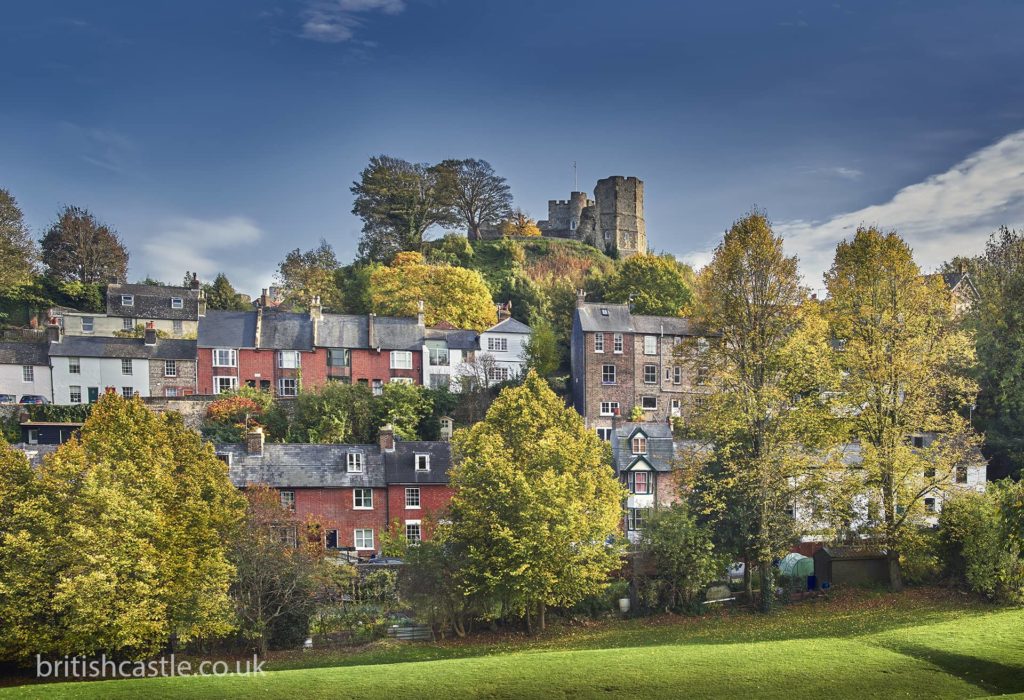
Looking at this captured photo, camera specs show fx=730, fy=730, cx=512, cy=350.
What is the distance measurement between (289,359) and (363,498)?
17458 millimetres

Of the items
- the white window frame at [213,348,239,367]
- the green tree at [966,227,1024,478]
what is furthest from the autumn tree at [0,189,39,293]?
the green tree at [966,227,1024,478]

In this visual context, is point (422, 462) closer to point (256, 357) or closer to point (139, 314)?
point (256, 357)

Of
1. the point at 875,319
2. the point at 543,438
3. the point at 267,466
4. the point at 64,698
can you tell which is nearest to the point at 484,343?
the point at 267,466

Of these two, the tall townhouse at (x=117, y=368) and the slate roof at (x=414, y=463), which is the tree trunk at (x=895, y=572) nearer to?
the slate roof at (x=414, y=463)

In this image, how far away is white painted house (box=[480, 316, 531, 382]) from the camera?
5766 centimetres

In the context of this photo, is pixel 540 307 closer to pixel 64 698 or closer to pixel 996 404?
pixel 996 404

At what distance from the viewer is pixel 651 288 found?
67750mm

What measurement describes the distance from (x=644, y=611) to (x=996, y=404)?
29.7 metres

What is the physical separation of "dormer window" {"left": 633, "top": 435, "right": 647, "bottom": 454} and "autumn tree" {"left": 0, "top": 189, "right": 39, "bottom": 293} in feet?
197

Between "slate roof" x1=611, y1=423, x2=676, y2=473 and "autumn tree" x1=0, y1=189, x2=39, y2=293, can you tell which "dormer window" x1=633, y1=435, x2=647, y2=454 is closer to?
"slate roof" x1=611, y1=423, x2=676, y2=473

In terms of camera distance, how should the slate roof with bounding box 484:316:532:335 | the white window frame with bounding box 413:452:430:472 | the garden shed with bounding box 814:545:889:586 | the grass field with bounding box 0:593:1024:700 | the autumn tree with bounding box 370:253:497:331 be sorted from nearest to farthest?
the grass field with bounding box 0:593:1024:700, the garden shed with bounding box 814:545:889:586, the white window frame with bounding box 413:452:430:472, the slate roof with bounding box 484:316:532:335, the autumn tree with bounding box 370:253:497:331

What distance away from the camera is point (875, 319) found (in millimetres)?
34031
